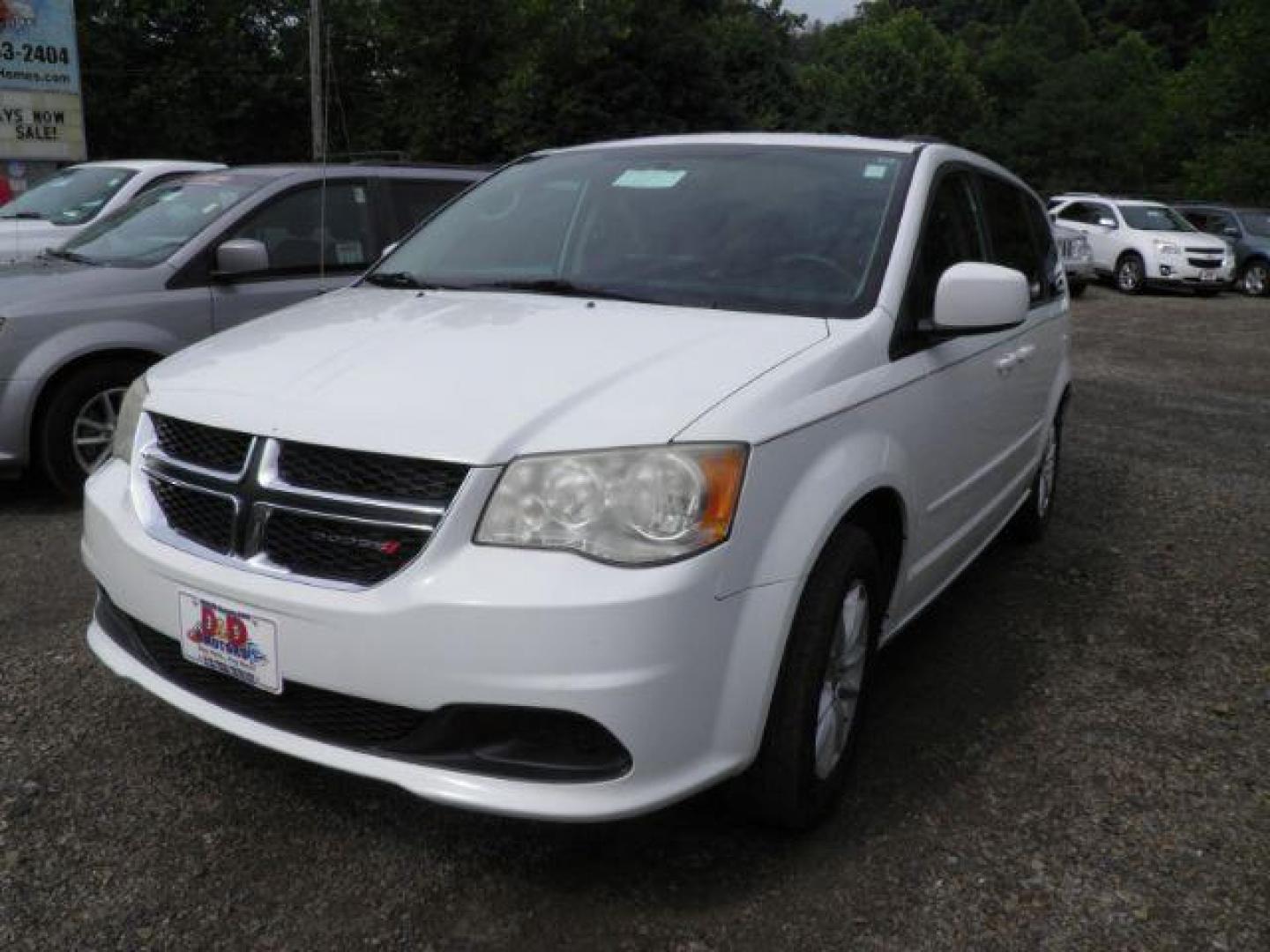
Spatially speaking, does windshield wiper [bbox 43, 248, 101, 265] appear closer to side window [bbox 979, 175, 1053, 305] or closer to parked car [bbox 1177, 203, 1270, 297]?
side window [bbox 979, 175, 1053, 305]

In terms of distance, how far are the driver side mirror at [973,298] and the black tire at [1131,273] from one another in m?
18.1

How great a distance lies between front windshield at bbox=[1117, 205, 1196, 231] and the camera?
784 inches

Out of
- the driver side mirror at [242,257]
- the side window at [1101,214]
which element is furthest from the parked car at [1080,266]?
the driver side mirror at [242,257]

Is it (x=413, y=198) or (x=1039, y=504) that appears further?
(x=413, y=198)

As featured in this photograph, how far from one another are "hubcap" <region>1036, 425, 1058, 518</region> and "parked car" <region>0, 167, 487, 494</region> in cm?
355

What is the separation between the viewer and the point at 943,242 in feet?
11.6

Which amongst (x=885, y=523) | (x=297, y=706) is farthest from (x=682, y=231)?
(x=297, y=706)

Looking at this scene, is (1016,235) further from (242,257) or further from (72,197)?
(72,197)

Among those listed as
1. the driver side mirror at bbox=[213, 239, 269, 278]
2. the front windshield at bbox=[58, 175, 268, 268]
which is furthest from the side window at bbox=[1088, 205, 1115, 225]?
the driver side mirror at bbox=[213, 239, 269, 278]

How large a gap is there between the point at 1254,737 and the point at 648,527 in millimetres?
2291

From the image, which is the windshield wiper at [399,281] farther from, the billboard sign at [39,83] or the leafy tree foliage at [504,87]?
the leafy tree foliage at [504,87]

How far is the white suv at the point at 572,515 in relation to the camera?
225 cm

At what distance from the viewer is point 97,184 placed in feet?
29.7

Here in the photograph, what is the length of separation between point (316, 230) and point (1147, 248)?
55.0ft
